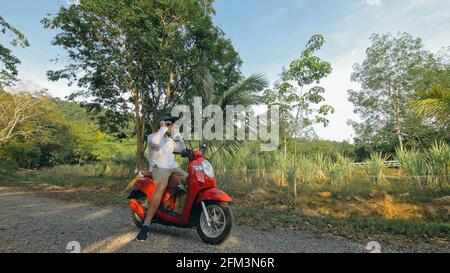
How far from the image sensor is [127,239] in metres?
4.32

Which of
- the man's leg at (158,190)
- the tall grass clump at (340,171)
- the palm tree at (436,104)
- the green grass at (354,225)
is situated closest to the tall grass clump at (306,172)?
the tall grass clump at (340,171)

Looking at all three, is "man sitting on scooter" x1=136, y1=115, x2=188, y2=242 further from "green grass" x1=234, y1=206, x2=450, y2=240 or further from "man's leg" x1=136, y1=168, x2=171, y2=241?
"green grass" x1=234, y1=206, x2=450, y2=240

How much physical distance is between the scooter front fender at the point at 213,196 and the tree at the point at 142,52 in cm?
760

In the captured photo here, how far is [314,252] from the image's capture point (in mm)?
3971

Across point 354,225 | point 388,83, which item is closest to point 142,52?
point 354,225

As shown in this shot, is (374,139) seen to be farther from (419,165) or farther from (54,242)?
(54,242)

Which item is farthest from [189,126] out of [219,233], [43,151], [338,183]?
[43,151]

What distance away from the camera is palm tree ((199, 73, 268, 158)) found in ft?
35.2

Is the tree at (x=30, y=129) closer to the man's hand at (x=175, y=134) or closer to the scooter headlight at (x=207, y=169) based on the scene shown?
the man's hand at (x=175, y=134)

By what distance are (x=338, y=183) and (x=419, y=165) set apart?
7.29ft

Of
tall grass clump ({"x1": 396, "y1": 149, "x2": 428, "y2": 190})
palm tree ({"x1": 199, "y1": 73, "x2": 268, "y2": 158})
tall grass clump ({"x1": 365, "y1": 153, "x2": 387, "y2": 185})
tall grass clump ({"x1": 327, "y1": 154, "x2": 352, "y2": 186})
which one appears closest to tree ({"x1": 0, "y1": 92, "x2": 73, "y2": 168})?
palm tree ({"x1": 199, "y1": 73, "x2": 268, "y2": 158})

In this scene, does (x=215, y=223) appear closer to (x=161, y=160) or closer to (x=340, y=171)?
(x=161, y=160)

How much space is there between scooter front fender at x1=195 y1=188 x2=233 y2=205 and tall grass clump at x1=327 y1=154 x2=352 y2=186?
6.29 m

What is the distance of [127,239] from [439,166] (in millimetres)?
8164
